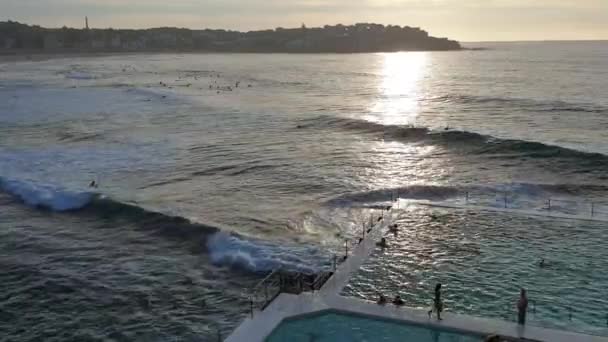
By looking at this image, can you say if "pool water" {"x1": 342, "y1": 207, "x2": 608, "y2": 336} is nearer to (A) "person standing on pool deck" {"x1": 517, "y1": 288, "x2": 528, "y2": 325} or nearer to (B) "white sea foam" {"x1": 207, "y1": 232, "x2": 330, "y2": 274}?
(A) "person standing on pool deck" {"x1": 517, "y1": 288, "x2": 528, "y2": 325}

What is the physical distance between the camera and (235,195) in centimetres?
3120

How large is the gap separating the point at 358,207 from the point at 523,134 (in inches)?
1012

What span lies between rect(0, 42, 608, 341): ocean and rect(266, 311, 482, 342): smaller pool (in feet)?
6.47

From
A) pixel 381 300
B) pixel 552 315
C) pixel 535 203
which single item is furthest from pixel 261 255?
pixel 535 203

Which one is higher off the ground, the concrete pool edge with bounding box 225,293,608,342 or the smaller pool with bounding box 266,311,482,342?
the concrete pool edge with bounding box 225,293,608,342

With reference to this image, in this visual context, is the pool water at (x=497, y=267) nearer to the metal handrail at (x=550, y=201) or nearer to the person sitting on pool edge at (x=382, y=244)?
the person sitting on pool edge at (x=382, y=244)

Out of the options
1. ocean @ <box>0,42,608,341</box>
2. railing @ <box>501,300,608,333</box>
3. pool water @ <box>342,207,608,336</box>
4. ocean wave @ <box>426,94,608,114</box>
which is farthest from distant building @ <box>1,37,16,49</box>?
railing @ <box>501,300,608,333</box>

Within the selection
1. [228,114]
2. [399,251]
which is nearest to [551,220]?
[399,251]

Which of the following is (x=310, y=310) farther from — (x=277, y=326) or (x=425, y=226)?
(x=425, y=226)

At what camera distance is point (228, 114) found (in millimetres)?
65688

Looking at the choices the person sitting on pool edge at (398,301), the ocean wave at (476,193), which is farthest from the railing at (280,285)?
the ocean wave at (476,193)

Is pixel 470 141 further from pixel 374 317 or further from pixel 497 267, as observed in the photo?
pixel 374 317

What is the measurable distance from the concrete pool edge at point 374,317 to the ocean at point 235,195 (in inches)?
45.6

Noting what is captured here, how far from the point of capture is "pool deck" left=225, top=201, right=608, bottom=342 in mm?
14453
